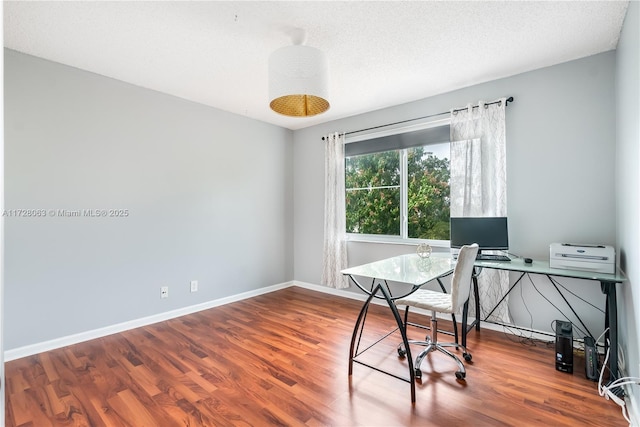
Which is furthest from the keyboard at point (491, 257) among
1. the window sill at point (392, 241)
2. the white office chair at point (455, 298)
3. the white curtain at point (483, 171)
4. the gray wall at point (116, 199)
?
the gray wall at point (116, 199)

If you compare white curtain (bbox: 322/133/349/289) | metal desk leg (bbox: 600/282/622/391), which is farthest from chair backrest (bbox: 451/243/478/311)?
white curtain (bbox: 322/133/349/289)

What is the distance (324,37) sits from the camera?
2422 mm

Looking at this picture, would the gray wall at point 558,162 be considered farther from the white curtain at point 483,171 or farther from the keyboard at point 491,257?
the keyboard at point 491,257

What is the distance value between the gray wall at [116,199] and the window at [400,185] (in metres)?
1.39

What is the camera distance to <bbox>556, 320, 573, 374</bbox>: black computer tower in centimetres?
234

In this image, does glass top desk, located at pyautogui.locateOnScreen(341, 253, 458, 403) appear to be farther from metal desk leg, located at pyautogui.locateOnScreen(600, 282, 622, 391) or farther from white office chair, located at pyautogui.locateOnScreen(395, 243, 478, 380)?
metal desk leg, located at pyautogui.locateOnScreen(600, 282, 622, 391)

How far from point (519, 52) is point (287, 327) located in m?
3.23

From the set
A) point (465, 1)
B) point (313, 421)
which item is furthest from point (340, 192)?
point (313, 421)

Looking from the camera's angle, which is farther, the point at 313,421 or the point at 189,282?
the point at 189,282

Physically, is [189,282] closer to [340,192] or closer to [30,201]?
[30,201]

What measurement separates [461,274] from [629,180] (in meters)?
1.17

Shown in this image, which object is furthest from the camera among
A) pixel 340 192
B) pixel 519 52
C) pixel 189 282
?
pixel 340 192

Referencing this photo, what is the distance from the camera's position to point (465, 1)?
204 cm

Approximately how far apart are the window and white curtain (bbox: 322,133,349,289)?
16 centimetres
